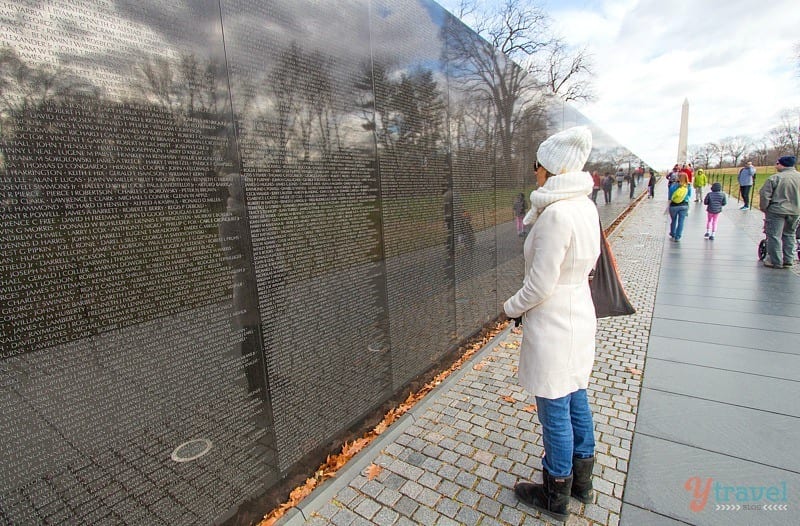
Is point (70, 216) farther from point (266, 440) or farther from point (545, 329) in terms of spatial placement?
point (545, 329)

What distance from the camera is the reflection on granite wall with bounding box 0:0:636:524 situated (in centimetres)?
164

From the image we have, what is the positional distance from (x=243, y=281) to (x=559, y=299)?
180 centimetres

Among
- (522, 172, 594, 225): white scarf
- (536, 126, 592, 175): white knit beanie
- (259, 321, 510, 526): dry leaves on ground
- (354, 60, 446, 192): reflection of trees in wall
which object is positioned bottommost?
(259, 321, 510, 526): dry leaves on ground

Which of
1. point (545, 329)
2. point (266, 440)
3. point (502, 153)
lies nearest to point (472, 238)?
point (502, 153)

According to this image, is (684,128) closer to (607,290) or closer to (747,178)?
(747,178)

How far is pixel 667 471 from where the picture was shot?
9.21 feet

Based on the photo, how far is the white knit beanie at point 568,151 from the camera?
224 cm

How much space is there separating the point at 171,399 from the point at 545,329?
2.02m

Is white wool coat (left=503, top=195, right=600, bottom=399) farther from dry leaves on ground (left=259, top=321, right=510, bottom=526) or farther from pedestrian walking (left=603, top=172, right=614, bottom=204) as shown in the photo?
pedestrian walking (left=603, top=172, right=614, bottom=204)

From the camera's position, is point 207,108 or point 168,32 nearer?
point 168,32

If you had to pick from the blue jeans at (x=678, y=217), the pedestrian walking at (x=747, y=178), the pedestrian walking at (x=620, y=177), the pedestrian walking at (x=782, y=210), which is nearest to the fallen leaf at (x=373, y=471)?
the pedestrian walking at (x=782, y=210)

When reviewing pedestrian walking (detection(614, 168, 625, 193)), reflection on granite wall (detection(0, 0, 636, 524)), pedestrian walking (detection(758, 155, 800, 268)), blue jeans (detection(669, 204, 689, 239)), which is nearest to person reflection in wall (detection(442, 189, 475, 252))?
reflection on granite wall (detection(0, 0, 636, 524))

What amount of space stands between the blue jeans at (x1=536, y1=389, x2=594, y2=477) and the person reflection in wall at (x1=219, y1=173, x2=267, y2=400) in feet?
5.55

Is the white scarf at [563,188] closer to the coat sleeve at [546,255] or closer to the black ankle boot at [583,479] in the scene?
the coat sleeve at [546,255]
